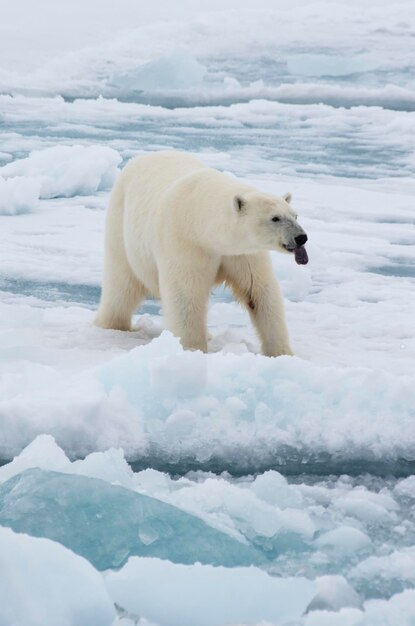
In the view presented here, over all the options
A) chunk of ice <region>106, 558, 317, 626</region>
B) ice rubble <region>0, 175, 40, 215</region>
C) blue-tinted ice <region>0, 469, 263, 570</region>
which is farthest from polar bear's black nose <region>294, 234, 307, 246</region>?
ice rubble <region>0, 175, 40, 215</region>

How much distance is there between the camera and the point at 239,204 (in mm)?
3529

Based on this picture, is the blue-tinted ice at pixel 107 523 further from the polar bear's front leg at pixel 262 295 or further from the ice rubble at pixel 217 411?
the polar bear's front leg at pixel 262 295

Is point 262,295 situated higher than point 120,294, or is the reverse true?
point 262,295

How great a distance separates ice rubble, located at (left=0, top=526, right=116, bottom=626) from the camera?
71.1 inches

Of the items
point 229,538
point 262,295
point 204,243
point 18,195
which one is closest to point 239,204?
point 204,243

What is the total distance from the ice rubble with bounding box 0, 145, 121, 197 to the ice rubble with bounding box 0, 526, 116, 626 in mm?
6212

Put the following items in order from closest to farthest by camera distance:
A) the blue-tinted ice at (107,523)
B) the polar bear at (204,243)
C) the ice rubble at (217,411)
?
the blue-tinted ice at (107,523), the ice rubble at (217,411), the polar bear at (204,243)

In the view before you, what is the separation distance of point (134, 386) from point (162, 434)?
0.62ft

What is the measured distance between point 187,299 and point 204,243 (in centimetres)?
22

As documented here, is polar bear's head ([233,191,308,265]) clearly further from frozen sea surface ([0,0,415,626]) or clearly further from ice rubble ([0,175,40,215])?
ice rubble ([0,175,40,215])

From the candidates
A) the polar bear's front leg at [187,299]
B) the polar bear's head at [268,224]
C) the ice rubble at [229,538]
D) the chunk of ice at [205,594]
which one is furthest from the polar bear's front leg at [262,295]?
the chunk of ice at [205,594]

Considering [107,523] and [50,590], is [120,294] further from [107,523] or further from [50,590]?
[50,590]

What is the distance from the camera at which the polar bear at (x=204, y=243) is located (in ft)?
11.5

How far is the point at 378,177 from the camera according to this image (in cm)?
968
